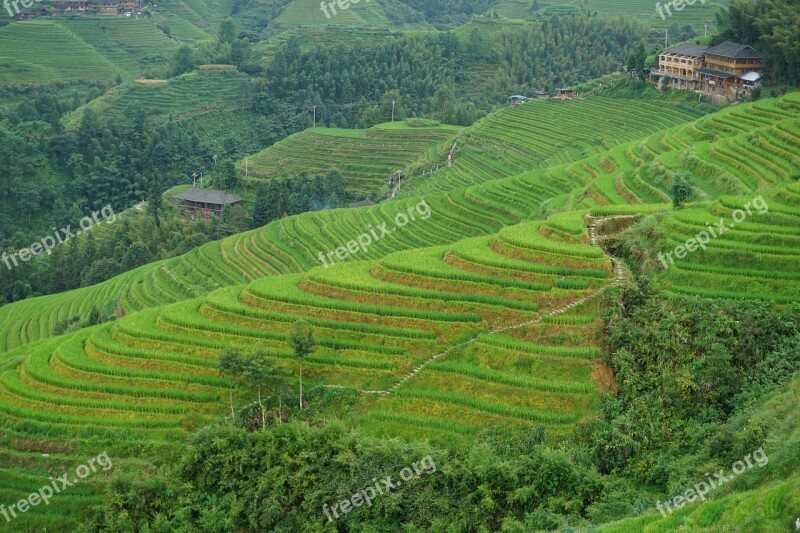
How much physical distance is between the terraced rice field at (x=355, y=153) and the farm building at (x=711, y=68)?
42.0ft

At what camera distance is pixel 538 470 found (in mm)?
14594

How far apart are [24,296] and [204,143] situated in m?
22.6

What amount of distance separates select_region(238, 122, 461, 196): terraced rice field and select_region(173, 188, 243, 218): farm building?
4725 millimetres

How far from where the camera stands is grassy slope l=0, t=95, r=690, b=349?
31328 mm

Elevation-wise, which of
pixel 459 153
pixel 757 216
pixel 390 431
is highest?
pixel 757 216

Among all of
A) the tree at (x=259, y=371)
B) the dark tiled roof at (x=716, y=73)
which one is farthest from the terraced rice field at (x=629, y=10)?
the tree at (x=259, y=371)

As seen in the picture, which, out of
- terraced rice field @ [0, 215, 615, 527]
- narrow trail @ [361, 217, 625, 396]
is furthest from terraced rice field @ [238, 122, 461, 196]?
narrow trail @ [361, 217, 625, 396]

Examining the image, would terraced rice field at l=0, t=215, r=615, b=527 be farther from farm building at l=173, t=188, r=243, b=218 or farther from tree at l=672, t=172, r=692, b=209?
farm building at l=173, t=188, r=243, b=218

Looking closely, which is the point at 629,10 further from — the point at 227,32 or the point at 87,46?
the point at 87,46

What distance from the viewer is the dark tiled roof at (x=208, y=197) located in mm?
46281

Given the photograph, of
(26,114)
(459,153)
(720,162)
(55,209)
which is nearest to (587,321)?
(720,162)

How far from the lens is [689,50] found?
46.4 meters

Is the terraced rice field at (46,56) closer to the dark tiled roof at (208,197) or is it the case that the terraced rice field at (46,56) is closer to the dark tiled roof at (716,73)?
the dark tiled roof at (208,197)

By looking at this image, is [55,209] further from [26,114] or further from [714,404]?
[714,404]
